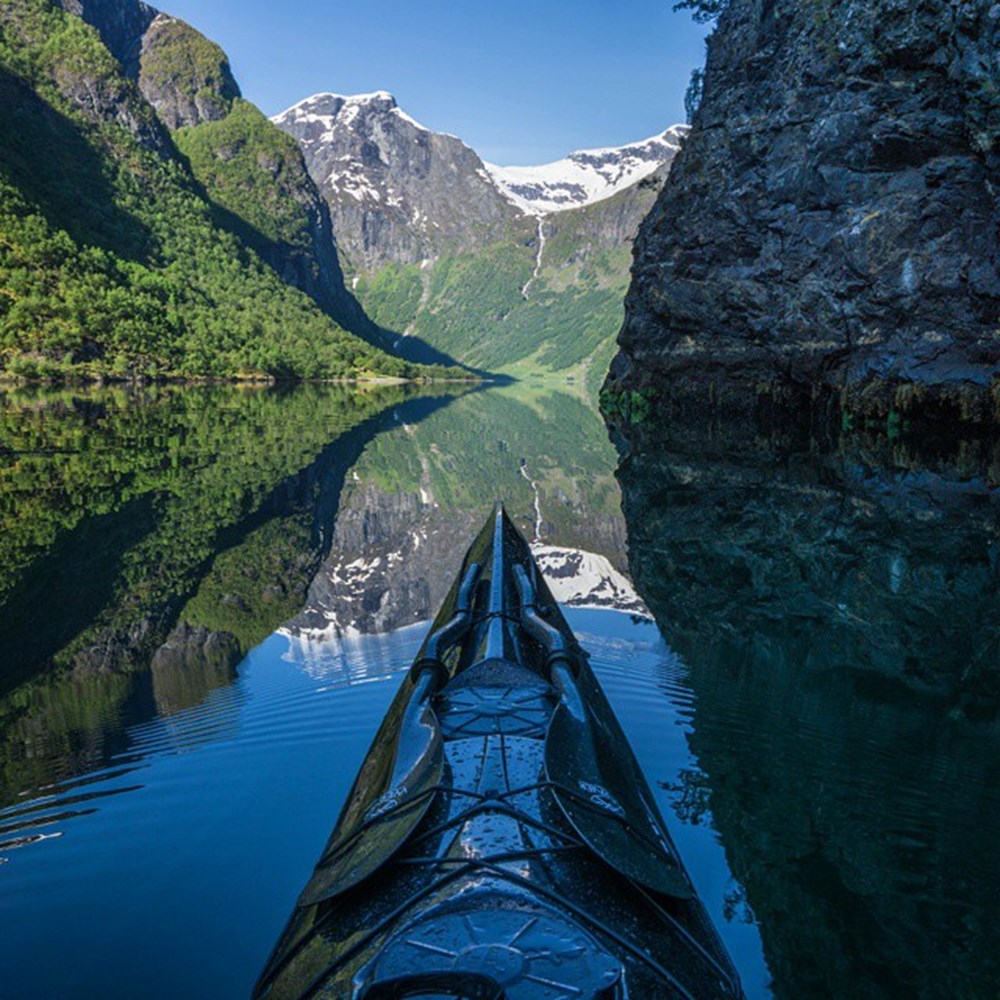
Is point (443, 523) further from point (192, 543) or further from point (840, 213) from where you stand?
point (840, 213)

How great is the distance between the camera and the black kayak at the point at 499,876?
8.21 ft

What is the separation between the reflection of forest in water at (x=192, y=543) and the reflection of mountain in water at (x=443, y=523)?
0.07 meters

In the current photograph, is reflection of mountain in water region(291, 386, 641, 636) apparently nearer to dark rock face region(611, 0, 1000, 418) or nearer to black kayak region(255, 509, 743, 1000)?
black kayak region(255, 509, 743, 1000)

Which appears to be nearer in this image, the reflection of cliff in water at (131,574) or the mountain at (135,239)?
the reflection of cliff in water at (131,574)

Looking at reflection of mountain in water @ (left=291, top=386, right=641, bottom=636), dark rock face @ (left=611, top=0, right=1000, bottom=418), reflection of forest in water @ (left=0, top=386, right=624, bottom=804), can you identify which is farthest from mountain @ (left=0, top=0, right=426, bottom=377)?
dark rock face @ (left=611, top=0, right=1000, bottom=418)

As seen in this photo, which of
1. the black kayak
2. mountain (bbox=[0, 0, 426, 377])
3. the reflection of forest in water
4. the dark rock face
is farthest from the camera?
mountain (bbox=[0, 0, 426, 377])

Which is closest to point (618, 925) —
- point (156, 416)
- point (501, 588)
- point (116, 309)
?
point (501, 588)

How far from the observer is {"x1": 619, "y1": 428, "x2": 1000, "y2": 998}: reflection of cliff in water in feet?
14.1

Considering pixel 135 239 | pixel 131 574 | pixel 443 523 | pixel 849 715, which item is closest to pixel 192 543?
pixel 131 574

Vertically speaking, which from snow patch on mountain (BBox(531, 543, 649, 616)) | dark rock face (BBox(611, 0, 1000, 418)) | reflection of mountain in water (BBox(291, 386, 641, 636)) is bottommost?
snow patch on mountain (BBox(531, 543, 649, 616))

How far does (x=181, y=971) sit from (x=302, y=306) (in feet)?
503

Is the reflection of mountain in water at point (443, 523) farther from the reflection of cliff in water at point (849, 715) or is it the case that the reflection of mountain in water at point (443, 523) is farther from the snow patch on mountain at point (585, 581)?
the reflection of cliff in water at point (849, 715)

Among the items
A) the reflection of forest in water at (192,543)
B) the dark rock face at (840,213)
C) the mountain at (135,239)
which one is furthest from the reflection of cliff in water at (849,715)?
the mountain at (135,239)

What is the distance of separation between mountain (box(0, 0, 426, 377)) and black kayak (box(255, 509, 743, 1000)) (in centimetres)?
7554
